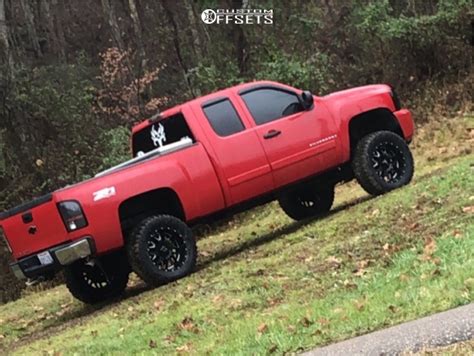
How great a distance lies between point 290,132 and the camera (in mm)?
10469

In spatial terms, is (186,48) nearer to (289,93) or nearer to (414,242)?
(289,93)

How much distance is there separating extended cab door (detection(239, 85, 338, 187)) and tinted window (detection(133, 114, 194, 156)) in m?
0.88

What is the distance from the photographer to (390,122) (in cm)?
1164

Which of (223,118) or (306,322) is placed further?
(223,118)

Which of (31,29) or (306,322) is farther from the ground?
(31,29)

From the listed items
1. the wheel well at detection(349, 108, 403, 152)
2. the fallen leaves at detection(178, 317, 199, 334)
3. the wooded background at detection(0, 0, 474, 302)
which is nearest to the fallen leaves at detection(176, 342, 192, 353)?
the fallen leaves at detection(178, 317, 199, 334)

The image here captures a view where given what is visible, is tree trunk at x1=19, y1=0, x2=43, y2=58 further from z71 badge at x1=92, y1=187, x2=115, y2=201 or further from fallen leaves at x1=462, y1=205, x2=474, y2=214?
fallen leaves at x1=462, y1=205, x2=474, y2=214

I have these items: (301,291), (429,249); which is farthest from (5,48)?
(429,249)

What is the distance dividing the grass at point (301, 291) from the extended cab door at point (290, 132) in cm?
79

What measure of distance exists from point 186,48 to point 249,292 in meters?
22.0

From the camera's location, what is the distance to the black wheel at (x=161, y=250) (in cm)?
905

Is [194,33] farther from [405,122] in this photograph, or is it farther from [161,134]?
[161,134]

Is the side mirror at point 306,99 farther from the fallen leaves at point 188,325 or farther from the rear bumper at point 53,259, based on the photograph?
the fallen leaves at point 188,325

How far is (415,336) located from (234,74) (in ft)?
54.9
